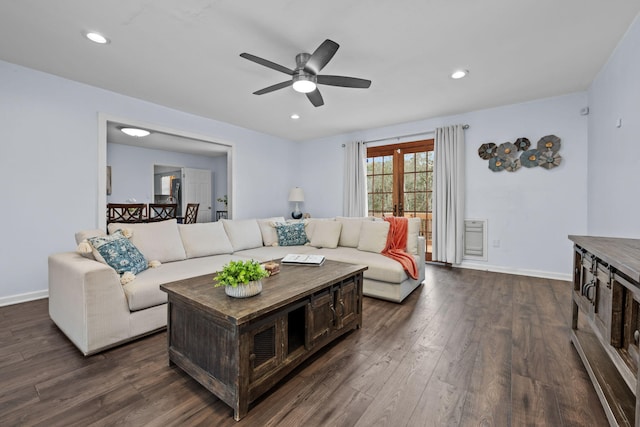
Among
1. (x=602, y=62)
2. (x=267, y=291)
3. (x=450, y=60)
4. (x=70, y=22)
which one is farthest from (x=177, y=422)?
(x=602, y=62)

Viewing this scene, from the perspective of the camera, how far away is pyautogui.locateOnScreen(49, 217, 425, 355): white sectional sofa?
1988 millimetres

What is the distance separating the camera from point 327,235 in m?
4.05

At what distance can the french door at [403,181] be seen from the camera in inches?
198

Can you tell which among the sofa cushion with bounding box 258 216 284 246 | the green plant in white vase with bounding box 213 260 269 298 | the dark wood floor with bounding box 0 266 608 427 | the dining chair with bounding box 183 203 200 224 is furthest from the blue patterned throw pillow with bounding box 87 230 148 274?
the dining chair with bounding box 183 203 200 224

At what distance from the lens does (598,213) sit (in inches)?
127

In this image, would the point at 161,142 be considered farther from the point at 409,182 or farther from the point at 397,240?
the point at 397,240

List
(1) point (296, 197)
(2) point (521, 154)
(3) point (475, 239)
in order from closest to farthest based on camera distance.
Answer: (2) point (521, 154) < (3) point (475, 239) < (1) point (296, 197)

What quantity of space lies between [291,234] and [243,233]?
0.72m

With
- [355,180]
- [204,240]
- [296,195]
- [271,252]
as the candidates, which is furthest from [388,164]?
[204,240]

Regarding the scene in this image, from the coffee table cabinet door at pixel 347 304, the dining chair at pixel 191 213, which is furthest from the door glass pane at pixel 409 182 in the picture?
the dining chair at pixel 191 213

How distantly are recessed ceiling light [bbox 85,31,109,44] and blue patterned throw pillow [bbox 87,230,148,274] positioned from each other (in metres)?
1.75

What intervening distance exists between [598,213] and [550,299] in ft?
3.89

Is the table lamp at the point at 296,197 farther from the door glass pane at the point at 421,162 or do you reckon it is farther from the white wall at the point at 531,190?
the white wall at the point at 531,190

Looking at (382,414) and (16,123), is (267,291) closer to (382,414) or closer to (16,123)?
(382,414)
